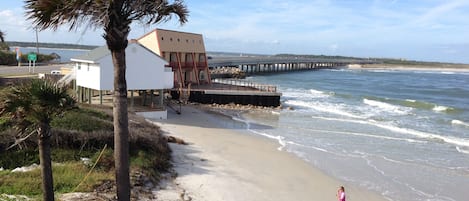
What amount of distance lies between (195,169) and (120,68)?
1022 cm

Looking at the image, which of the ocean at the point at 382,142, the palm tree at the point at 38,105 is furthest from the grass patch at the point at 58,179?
the ocean at the point at 382,142

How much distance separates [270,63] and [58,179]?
95230mm

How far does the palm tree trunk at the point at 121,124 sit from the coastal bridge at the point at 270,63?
219 ft

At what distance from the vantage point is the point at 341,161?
20531mm

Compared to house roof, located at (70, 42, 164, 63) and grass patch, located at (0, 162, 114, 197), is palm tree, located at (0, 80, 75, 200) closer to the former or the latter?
grass patch, located at (0, 162, 114, 197)

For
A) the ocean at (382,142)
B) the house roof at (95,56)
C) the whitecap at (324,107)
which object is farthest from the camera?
the whitecap at (324,107)

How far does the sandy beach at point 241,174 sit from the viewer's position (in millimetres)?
14117

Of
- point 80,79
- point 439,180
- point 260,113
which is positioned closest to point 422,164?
point 439,180

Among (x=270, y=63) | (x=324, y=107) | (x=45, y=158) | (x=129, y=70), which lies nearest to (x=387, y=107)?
(x=324, y=107)

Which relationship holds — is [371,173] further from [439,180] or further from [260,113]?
[260,113]

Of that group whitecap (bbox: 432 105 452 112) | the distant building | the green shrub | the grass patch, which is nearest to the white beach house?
the green shrub

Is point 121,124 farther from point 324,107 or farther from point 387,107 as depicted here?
point 387,107

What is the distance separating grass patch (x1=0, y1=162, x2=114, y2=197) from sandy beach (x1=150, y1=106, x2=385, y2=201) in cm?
182

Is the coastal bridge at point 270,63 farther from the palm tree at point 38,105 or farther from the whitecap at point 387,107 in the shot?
the palm tree at point 38,105
